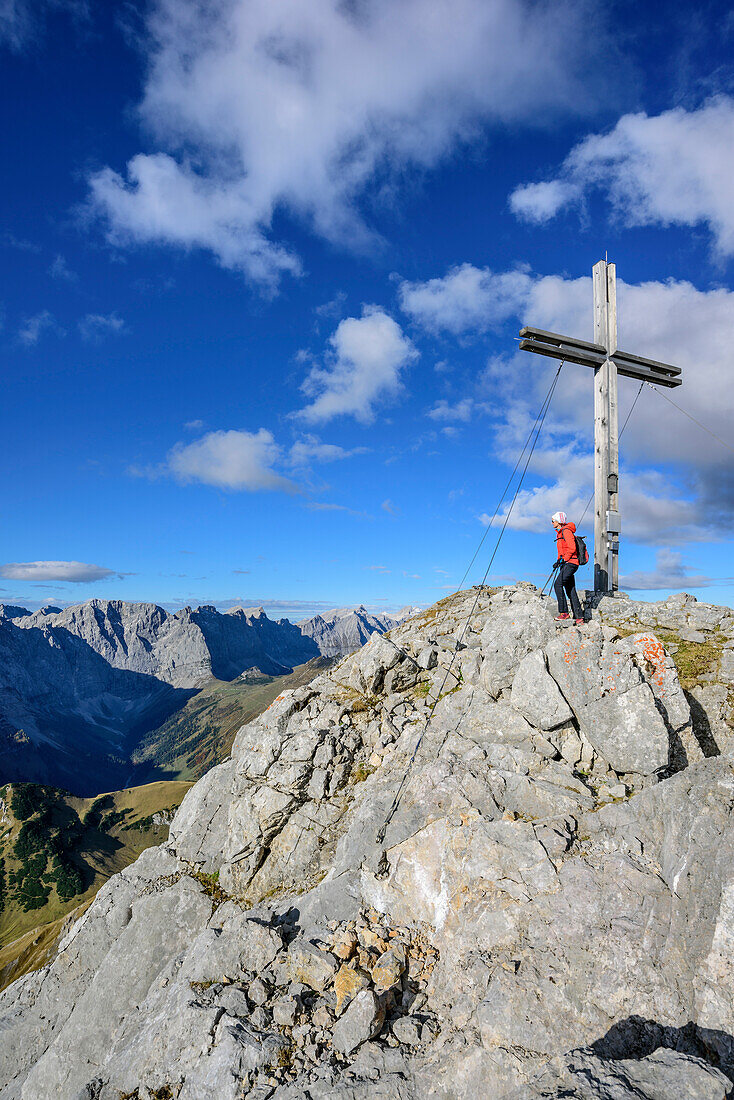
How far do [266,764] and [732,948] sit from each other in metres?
13.8

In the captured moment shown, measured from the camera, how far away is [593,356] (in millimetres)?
18109

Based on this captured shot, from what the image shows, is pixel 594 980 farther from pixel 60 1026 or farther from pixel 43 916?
pixel 43 916

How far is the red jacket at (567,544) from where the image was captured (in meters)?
15.2

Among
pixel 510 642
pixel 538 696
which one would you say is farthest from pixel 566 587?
pixel 538 696

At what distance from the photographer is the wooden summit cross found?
58.3ft

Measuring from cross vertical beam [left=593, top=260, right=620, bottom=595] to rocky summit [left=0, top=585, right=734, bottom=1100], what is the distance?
5.19 feet

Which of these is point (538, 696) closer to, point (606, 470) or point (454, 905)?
point (454, 905)

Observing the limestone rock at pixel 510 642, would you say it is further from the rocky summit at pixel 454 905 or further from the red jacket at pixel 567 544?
the red jacket at pixel 567 544

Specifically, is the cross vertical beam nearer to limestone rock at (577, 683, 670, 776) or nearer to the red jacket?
the red jacket

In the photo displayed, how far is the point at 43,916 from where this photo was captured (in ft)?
565

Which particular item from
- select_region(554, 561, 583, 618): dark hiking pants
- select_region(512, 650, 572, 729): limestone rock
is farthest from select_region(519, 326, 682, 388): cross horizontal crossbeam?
select_region(512, 650, 572, 729): limestone rock

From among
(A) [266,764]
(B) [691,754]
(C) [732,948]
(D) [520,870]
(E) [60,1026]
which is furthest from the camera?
(A) [266,764]

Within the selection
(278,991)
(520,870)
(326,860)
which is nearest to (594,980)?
(520,870)

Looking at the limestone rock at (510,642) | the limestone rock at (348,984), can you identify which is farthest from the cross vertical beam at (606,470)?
the limestone rock at (348,984)
